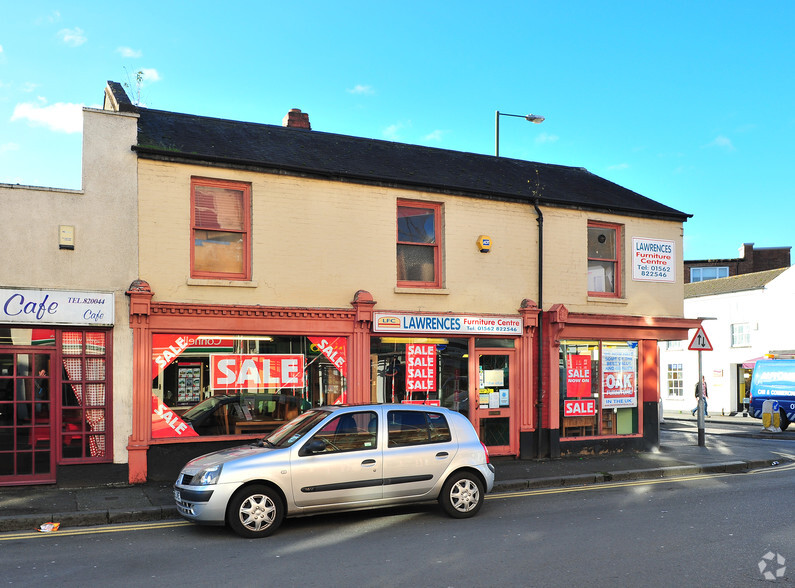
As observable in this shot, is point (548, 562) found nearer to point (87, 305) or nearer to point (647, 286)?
point (87, 305)

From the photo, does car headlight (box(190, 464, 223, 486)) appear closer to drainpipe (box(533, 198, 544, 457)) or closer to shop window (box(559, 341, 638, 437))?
drainpipe (box(533, 198, 544, 457))

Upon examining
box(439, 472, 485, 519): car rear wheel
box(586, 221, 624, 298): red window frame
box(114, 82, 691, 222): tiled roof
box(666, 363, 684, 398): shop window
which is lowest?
box(666, 363, 684, 398): shop window

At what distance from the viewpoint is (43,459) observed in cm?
1145

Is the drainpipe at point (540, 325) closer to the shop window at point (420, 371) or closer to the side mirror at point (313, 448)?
the shop window at point (420, 371)

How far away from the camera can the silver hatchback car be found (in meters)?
8.45

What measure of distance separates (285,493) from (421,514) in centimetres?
215

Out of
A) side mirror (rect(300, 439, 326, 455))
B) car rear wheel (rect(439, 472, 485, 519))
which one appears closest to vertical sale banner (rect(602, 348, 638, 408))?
car rear wheel (rect(439, 472, 485, 519))

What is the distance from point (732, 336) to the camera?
35250mm

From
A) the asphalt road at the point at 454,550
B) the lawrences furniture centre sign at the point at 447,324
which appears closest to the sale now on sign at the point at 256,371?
the lawrences furniture centre sign at the point at 447,324

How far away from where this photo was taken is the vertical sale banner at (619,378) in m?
16.1

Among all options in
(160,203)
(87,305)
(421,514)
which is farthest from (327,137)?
(421,514)

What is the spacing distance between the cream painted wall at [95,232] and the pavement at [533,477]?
4.28 feet

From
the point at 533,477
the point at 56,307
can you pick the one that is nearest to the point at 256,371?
the point at 56,307

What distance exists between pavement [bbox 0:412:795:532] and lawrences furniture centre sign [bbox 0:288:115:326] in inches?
104
